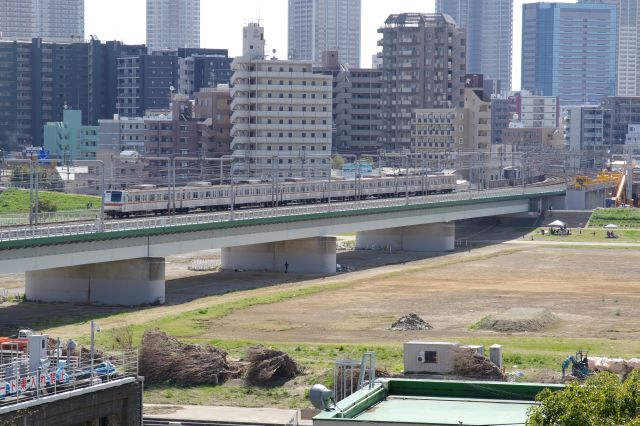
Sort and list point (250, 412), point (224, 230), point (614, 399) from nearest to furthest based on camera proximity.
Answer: point (614, 399), point (250, 412), point (224, 230)

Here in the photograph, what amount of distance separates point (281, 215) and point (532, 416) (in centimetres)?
6566

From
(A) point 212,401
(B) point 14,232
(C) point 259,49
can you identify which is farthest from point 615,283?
(C) point 259,49

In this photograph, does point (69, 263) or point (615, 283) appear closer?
point (69, 263)

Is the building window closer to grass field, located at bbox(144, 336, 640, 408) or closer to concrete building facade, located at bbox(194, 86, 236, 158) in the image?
grass field, located at bbox(144, 336, 640, 408)

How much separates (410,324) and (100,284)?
1749 centimetres

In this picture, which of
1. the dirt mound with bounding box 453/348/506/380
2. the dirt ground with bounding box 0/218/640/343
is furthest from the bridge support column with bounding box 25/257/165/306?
the dirt mound with bounding box 453/348/506/380

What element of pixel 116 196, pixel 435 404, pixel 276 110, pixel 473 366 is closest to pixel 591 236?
pixel 116 196

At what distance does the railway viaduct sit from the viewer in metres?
69.0

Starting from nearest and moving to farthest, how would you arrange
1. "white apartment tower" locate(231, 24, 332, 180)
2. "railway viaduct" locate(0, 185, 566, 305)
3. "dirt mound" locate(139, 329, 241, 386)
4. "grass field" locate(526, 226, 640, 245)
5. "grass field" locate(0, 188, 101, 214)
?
"dirt mound" locate(139, 329, 241, 386) < "railway viaduct" locate(0, 185, 566, 305) < "grass field" locate(526, 226, 640, 245) < "grass field" locate(0, 188, 101, 214) < "white apartment tower" locate(231, 24, 332, 180)

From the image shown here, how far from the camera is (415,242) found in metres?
115

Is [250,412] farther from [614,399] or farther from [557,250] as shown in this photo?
[557,250]

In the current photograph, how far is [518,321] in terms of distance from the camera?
65.0 meters

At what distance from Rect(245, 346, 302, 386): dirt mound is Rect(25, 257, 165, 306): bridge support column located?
2541cm

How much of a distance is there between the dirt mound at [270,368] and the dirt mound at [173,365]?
3.12ft
